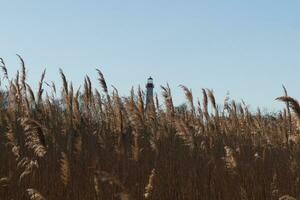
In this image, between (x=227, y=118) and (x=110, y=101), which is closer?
(x=110, y=101)

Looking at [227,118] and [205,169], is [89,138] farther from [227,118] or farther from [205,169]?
[227,118]

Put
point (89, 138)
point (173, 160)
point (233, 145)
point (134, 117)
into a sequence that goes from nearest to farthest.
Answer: point (134, 117)
point (173, 160)
point (89, 138)
point (233, 145)

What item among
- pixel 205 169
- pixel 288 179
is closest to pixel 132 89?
pixel 205 169

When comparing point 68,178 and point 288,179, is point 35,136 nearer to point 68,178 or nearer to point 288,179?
point 68,178

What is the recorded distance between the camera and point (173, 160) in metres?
5.43

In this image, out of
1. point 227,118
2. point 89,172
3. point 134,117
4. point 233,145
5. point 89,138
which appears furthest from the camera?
point 227,118

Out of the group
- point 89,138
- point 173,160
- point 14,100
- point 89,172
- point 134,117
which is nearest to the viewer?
point 89,172

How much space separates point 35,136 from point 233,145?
4749mm

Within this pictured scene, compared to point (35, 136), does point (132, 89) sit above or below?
above

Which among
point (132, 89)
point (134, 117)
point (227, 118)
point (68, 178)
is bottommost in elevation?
point (68, 178)

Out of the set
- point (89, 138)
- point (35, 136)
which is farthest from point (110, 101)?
point (35, 136)

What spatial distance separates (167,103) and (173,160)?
1.07 meters

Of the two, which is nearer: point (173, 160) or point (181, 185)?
point (181, 185)

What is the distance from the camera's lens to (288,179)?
5.62 meters
